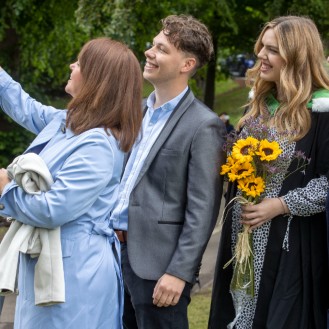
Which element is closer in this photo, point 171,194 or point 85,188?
point 85,188

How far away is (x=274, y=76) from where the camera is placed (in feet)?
12.3

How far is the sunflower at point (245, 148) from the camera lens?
352 centimetres

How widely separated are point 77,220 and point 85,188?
0.59 ft

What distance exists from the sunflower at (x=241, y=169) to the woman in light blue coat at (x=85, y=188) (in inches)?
20.8

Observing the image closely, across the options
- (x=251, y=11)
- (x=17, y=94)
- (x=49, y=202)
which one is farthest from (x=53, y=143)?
(x=251, y=11)

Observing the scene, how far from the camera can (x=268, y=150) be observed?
3533mm

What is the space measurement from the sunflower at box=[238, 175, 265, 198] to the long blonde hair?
0.87 feet

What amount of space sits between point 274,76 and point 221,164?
496 mm

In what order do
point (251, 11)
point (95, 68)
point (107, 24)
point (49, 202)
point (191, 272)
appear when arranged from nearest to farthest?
point (49, 202) → point (95, 68) → point (191, 272) → point (107, 24) → point (251, 11)

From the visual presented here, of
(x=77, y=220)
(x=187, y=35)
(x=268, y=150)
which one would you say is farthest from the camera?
(x=187, y=35)

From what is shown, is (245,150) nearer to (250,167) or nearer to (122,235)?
(250,167)

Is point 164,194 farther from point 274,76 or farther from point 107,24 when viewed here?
point 107,24

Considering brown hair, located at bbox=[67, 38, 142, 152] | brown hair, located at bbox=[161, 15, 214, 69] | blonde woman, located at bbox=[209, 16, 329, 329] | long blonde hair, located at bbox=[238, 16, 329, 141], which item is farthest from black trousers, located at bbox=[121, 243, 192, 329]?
brown hair, located at bbox=[161, 15, 214, 69]

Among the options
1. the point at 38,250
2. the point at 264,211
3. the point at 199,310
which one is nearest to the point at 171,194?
the point at 264,211
